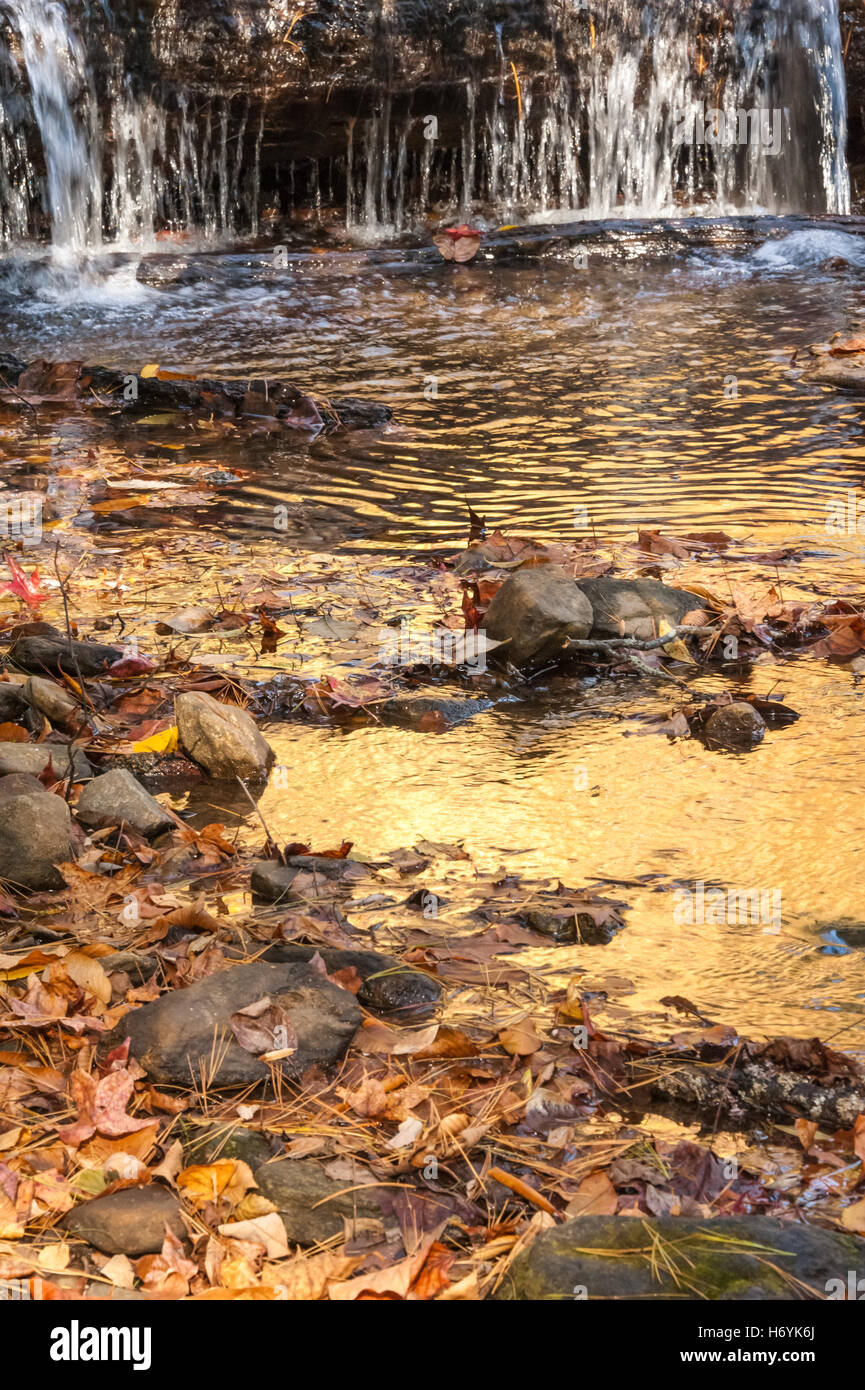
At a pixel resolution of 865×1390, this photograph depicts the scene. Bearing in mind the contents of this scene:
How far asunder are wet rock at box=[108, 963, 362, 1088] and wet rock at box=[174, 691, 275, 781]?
1.05 meters

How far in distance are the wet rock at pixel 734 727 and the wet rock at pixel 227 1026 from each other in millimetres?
1634

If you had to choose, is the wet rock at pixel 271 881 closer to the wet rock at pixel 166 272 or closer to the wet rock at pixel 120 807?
the wet rock at pixel 120 807

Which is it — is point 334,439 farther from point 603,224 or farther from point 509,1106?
point 603,224

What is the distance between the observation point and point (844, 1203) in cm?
197

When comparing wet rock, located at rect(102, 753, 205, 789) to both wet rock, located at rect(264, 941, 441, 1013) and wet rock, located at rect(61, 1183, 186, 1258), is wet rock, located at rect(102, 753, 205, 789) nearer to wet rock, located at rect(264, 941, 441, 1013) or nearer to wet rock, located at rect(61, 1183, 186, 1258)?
wet rock, located at rect(264, 941, 441, 1013)

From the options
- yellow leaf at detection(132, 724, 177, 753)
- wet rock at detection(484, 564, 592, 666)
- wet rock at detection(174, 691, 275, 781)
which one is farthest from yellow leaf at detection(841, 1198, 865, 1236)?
wet rock at detection(484, 564, 592, 666)

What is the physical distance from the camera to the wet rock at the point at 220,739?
3.38m

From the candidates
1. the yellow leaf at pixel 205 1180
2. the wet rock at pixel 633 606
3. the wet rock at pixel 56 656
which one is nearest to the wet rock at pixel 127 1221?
the yellow leaf at pixel 205 1180

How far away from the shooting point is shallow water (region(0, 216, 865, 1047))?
290 centimetres

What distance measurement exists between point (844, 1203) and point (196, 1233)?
3.22 feet

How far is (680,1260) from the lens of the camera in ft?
5.60

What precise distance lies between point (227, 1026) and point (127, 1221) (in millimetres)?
414

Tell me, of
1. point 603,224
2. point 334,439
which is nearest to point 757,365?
point 334,439

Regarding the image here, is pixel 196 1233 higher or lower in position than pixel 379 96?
lower
